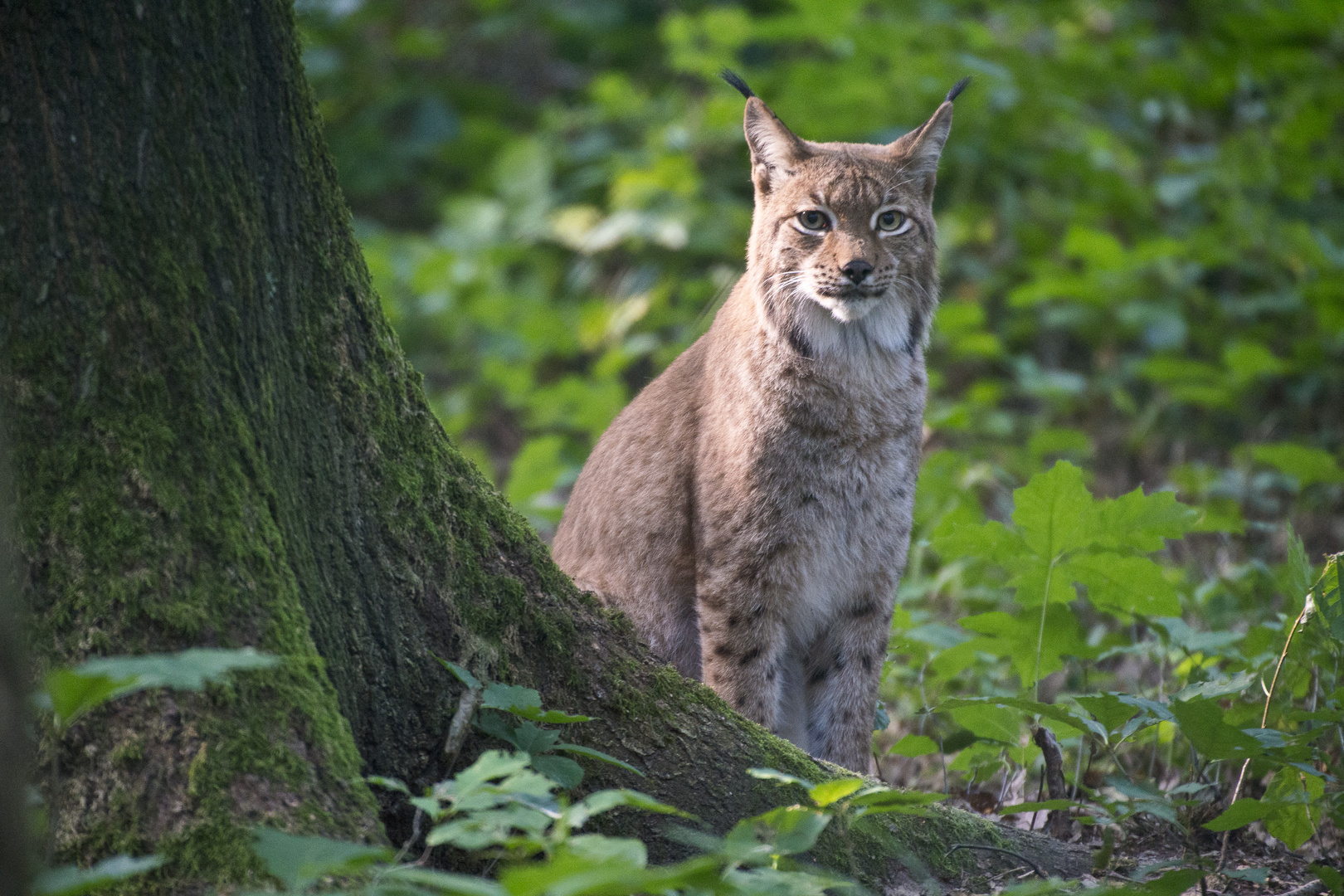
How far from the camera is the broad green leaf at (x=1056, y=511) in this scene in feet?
9.46

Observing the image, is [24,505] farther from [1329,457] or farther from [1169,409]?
[1169,409]

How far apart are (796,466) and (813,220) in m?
0.79

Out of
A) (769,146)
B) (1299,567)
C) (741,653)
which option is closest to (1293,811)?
(1299,567)

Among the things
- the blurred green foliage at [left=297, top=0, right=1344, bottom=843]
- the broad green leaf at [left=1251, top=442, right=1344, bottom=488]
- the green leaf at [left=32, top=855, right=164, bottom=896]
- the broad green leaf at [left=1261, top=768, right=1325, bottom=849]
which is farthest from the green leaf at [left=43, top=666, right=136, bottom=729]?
the broad green leaf at [left=1251, top=442, right=1344, bottom=488]

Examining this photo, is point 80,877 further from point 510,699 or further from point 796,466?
point 796,466

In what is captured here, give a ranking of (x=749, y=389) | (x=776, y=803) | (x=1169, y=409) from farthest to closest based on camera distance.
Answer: (x=1169, y=409) < (x=749, y=389) < (x=776, y=803)

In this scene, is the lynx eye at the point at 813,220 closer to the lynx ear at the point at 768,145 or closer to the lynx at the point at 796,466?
the lynx at the point at 796,466

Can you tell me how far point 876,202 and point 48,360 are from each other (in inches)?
97.8

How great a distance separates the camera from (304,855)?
1.46 metres

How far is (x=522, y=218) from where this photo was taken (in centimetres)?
852

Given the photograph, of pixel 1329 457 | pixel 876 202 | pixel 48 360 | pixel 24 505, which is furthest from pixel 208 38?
pixel 1329 457

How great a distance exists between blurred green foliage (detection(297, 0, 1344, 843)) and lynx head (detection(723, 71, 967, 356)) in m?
1.15

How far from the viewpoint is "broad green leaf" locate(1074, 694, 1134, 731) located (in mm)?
2291

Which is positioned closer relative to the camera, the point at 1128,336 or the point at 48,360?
the point at 48,360
